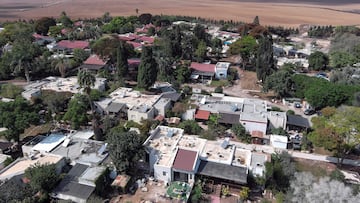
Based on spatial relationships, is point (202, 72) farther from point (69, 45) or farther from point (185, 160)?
point (69, 45)

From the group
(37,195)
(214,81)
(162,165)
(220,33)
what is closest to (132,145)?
(162,165)

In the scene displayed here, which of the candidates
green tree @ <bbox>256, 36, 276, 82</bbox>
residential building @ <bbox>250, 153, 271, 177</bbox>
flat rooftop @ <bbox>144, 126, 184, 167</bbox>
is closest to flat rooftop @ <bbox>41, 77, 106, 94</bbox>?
flat rooftop @ <bbox>144, 126, 184, 167</bbox>

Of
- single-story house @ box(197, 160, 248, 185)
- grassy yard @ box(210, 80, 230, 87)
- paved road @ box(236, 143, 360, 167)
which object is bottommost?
paved road @ box(236, 143, 360, 167)

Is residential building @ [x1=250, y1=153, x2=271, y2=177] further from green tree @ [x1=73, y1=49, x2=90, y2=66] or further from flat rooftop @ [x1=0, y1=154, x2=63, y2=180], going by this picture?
green tree @ [x1=73, y1=49, x2=90, y2=66]

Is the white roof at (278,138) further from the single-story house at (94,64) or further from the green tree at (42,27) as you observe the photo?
the green tree at (42,27)

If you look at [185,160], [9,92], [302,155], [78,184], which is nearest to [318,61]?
[302,155]
